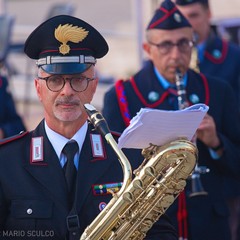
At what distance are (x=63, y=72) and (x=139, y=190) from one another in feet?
2.25

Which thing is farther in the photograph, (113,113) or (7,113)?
(7,113)

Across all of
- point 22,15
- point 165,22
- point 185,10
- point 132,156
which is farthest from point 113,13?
point 132,156

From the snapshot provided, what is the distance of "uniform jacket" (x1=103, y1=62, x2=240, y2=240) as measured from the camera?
19.5ft

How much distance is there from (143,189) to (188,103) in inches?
74.1

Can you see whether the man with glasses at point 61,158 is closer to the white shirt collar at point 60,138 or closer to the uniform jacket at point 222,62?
the white shirt collar at point 60,138

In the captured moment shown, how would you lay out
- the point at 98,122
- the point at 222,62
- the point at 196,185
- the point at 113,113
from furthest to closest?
the point at 222,62
the point at 113,113
the point at 196,185
the point at 98,122

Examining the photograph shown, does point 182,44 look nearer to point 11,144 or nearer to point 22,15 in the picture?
point 11,144

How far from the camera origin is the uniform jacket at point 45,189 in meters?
4.41

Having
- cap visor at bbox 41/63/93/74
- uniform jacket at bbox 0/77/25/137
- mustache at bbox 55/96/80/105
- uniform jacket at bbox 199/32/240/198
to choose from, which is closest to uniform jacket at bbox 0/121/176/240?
mustache at bbox 55/96/80/105

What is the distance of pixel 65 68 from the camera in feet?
14.8

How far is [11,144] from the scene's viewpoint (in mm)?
4617

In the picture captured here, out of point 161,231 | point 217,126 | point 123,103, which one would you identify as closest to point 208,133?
point 217,126

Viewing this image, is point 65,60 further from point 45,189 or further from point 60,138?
point 45,189

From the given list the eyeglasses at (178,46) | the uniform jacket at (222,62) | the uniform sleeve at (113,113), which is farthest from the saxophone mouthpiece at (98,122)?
the uniform jacket at (222,62)
